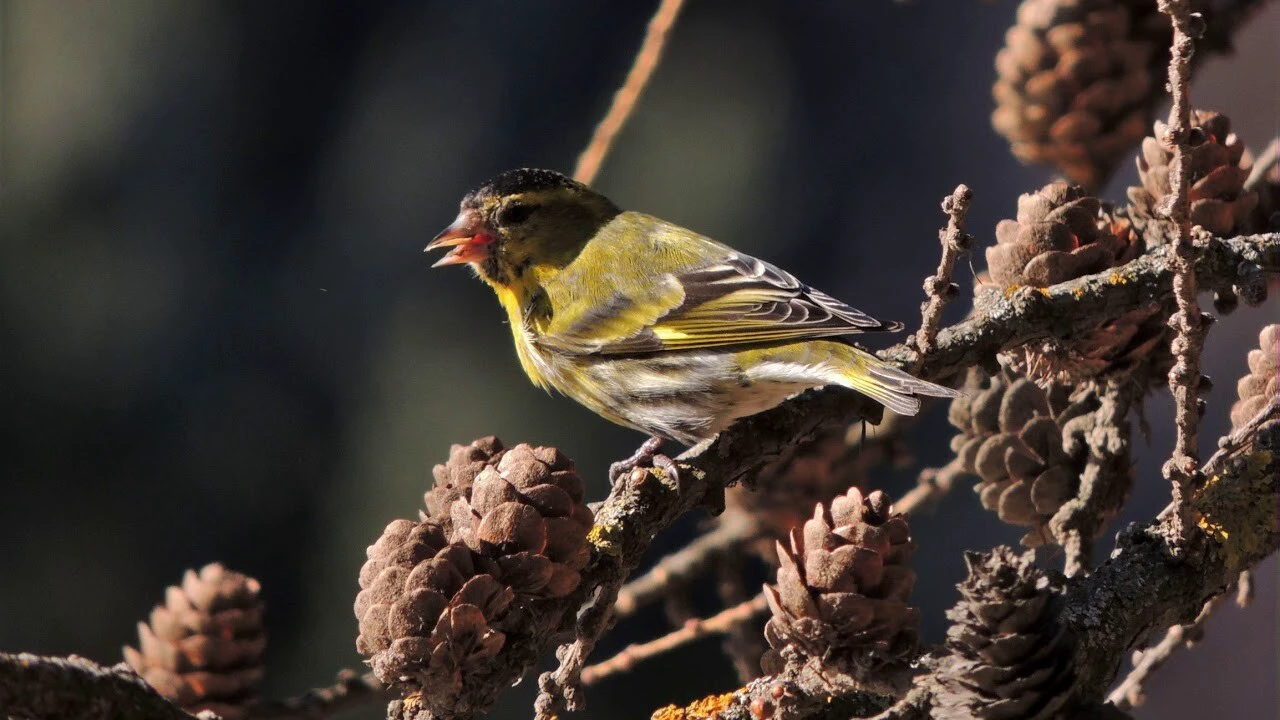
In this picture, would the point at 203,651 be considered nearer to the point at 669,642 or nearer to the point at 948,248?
the point at 669,642

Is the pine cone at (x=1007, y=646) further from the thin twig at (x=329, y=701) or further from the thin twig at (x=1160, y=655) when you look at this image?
the thin twig at (x=329, y=701)

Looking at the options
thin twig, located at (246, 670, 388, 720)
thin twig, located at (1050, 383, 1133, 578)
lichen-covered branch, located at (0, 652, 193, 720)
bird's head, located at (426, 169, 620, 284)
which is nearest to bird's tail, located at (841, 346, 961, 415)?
thin twig, located at (1050, 383, 1133, 578)

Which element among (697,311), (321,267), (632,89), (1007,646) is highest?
(321,267)

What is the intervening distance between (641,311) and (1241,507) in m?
0.90

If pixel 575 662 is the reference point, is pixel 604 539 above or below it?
above

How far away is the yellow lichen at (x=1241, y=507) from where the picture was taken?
806 millimetres

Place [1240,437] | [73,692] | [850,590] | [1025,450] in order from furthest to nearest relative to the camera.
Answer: [1025,450] → [1240,437] → [850,590] → [73,692]

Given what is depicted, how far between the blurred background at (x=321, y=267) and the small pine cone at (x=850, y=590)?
3.89ft

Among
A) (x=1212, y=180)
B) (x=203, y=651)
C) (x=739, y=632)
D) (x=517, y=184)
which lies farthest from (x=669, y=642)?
(x=517, y=184)

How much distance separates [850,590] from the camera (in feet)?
2.16

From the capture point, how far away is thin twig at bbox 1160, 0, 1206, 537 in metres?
0.72

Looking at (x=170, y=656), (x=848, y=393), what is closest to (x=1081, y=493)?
(x=848, y=393)

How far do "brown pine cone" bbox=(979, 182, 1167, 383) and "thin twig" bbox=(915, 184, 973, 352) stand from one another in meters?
0.14

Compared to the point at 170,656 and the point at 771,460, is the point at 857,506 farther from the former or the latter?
the point at 170,656
